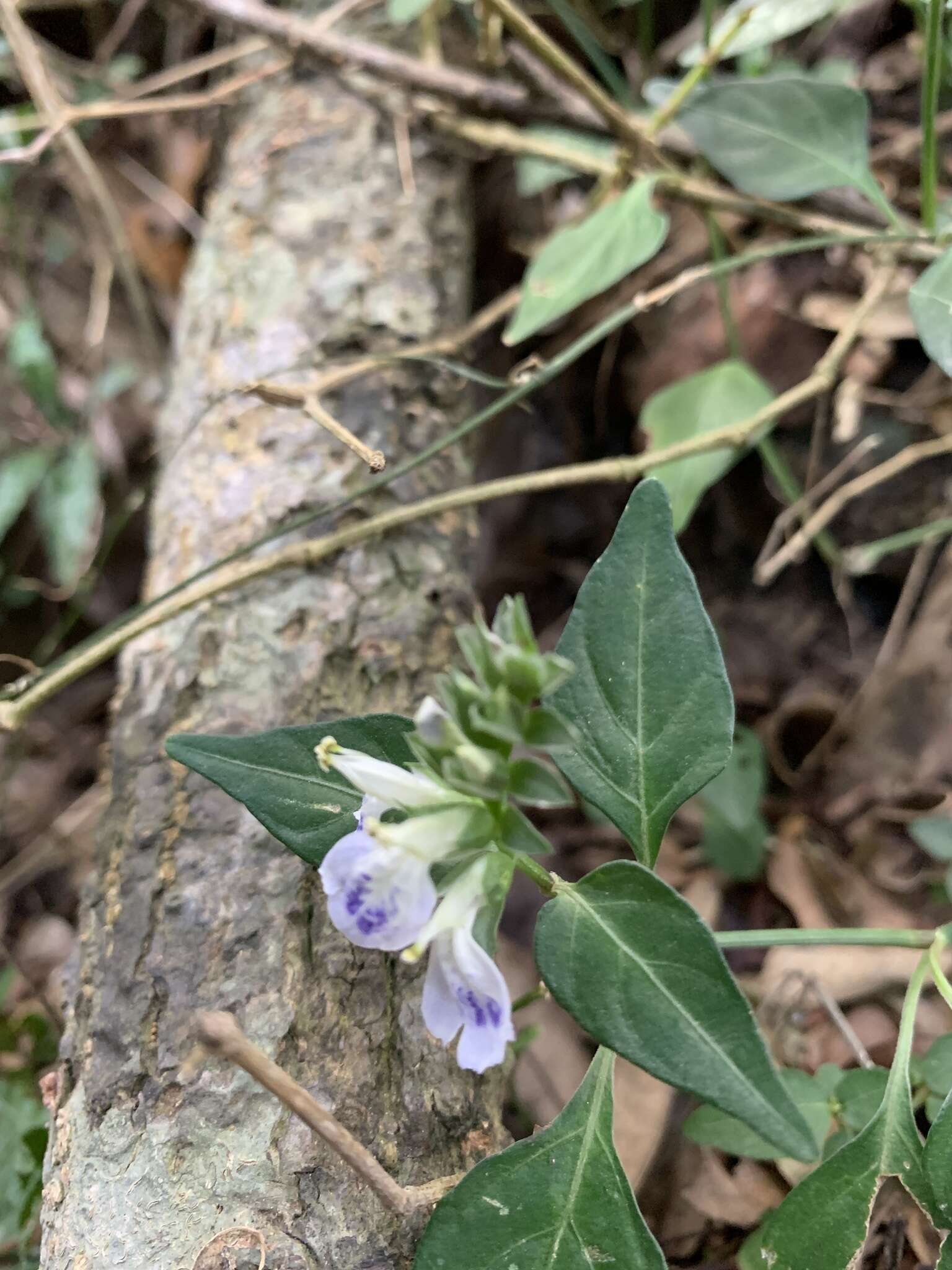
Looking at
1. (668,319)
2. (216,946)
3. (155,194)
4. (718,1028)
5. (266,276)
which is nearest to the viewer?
(718,1028)

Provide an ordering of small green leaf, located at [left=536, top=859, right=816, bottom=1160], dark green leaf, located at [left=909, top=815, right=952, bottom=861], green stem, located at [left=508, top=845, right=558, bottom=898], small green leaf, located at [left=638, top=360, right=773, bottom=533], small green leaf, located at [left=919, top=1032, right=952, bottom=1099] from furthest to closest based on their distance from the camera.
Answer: small green leaf, located at [left=638, top=360, right=773, bottom=533] → dark green leaf, located at [left=909, top=815, right=952, bottom=861] → small green leaf, located at [left=919, top=1032, right=952, bottom=1099] → green stem, located at [left=508, top=845, right=558, bottom=898] → small green leaf, located at [left=536, top=859, right=816, bottom=1160]

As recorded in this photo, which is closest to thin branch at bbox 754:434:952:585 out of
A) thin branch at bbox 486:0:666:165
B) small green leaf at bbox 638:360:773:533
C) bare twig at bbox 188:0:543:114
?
small green leaf at bbox 638:360:773:533

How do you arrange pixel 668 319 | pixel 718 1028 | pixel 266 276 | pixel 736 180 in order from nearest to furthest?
pixel 718 1028 → pixel 736 180 → pixel 266 276 → pixel 668 319

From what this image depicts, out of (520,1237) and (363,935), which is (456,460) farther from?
(520,1237)

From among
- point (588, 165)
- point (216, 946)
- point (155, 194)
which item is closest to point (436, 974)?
point (216, 946)

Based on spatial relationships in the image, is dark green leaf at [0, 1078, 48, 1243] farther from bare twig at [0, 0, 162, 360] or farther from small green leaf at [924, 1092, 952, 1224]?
bare twig at [0, 0, 162, 360]

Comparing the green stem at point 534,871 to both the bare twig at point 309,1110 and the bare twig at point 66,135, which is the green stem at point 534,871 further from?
the bare twig at point 66,135
